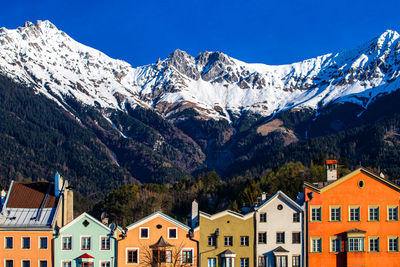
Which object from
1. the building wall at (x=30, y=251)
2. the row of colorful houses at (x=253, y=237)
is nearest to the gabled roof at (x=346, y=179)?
the row of colorful houses at (x=253, y=237)

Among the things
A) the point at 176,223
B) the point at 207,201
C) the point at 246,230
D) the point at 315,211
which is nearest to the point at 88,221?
the point at 176,223

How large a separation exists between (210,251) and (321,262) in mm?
14533

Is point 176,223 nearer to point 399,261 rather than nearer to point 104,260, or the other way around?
point 104,260

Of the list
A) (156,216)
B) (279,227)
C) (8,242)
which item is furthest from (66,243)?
(279,227)

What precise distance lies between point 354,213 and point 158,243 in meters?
26.1

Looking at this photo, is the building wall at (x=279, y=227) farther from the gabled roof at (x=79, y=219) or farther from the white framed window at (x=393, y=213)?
the gabled roof at (x=79, y=219)

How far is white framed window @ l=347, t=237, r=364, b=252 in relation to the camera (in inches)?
3563

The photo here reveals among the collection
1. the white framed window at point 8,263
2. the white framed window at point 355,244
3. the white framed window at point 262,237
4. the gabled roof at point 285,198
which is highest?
the gabled roof at point 285,198

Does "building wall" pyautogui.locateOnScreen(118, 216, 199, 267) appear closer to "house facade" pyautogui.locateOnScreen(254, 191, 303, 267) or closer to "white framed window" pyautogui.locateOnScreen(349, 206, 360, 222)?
"house facade" pyautogui.locateOnScreen(254, 191, 303, 267)

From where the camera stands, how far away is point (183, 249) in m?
91.0

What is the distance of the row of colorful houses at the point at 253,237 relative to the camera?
90812mm

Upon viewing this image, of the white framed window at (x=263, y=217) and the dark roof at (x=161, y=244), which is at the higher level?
the white framed window at (x=263, y=217)

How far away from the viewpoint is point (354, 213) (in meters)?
92.0

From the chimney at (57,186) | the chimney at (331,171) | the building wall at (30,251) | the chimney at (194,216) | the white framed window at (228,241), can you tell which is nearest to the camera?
the white framed window at (228,241)
